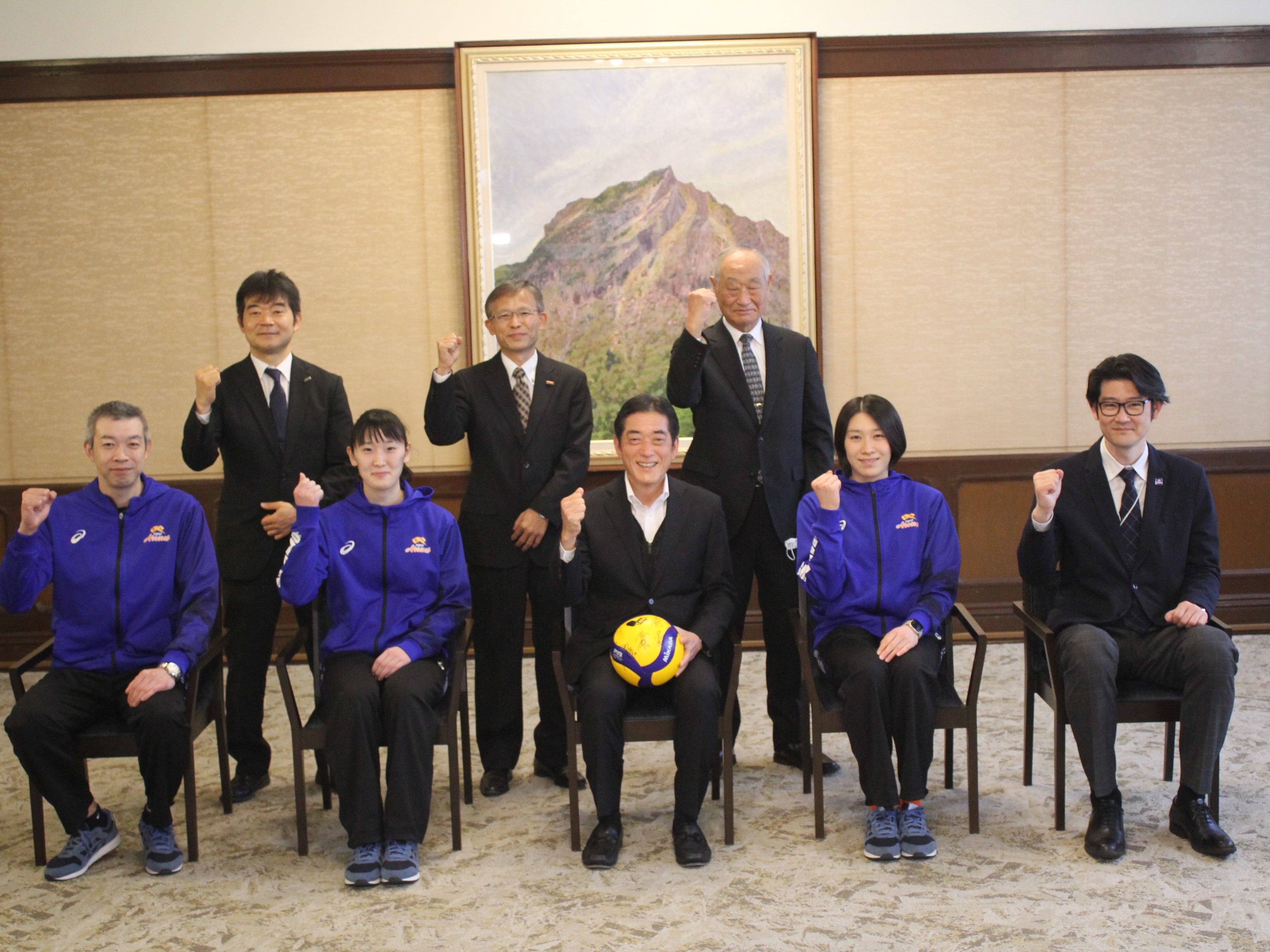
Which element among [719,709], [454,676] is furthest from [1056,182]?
[454,676]

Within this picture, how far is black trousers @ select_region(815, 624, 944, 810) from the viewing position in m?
2.92

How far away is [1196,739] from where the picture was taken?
2900 millimetres

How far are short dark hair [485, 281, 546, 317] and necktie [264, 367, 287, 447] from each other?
714 mm

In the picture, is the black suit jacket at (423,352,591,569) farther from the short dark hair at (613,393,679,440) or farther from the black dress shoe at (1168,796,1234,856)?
the black dress shoe at (1168,796,1234,856)

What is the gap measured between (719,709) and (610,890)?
568 millimetres

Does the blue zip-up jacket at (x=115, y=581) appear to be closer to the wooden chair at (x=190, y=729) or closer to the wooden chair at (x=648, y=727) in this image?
the wooden chair at (x=190, y=729)

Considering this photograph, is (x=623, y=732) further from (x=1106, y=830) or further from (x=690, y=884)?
(x=1106, y=830)

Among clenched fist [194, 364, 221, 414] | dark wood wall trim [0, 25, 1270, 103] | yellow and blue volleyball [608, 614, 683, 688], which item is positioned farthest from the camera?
dark wood wall trim [0, 25, 1270, 103]

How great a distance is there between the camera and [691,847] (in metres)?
2.91

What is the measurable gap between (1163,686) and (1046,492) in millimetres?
635

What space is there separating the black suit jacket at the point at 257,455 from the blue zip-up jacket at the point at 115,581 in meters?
0.28

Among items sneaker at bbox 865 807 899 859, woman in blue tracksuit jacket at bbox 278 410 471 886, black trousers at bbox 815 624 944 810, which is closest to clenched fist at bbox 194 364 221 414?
woman in blue tracksuit jacket at bbox 278 410 471 886

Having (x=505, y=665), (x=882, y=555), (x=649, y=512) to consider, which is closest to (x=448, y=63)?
(x=649, y=512)

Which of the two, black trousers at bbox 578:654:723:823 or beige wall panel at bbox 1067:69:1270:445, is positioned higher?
beige wall panel at bbox 1067:69:1270:445
